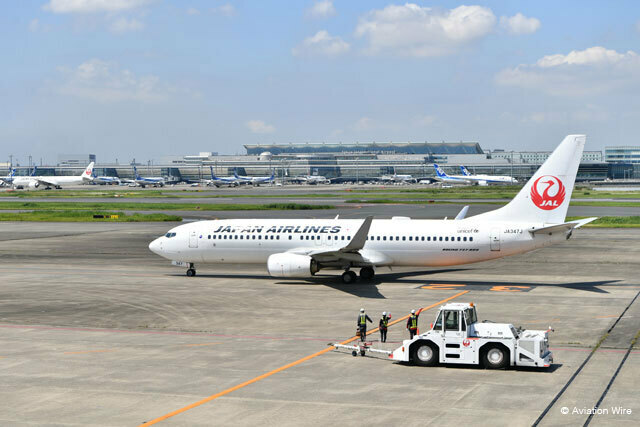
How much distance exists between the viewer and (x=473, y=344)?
26.6 metres

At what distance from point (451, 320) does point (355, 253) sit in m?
22.0

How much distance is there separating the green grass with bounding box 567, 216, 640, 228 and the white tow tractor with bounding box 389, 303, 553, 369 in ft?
231

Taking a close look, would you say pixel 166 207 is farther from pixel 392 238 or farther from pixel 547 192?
pixel 547 192

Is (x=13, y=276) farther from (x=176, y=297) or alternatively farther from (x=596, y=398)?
(x=596, y=398)

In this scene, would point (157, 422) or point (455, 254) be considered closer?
point (157, 422)

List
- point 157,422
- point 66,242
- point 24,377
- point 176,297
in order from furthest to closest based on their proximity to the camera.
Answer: point 66,242
point 176,297
point 24,377
point 157,422

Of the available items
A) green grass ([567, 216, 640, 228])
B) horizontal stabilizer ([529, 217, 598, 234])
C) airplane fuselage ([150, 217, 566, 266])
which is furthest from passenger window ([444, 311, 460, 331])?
green grass ([567, 216, 640, 228])

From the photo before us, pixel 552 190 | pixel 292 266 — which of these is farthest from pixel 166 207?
pixel 552 190

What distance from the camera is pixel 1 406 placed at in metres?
22.4

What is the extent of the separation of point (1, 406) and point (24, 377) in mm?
3587

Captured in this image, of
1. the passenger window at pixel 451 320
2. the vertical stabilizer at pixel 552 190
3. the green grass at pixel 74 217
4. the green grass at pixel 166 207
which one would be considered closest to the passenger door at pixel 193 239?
the vertical stabilizer at pixel 552 190

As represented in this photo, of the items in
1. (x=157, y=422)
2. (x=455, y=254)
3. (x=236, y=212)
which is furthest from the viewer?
(x=236, y=212)

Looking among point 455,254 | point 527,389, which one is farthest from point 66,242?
point 527,389

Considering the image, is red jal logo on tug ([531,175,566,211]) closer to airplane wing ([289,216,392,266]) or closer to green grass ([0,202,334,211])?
airplane wing ([289,216,392,266])
